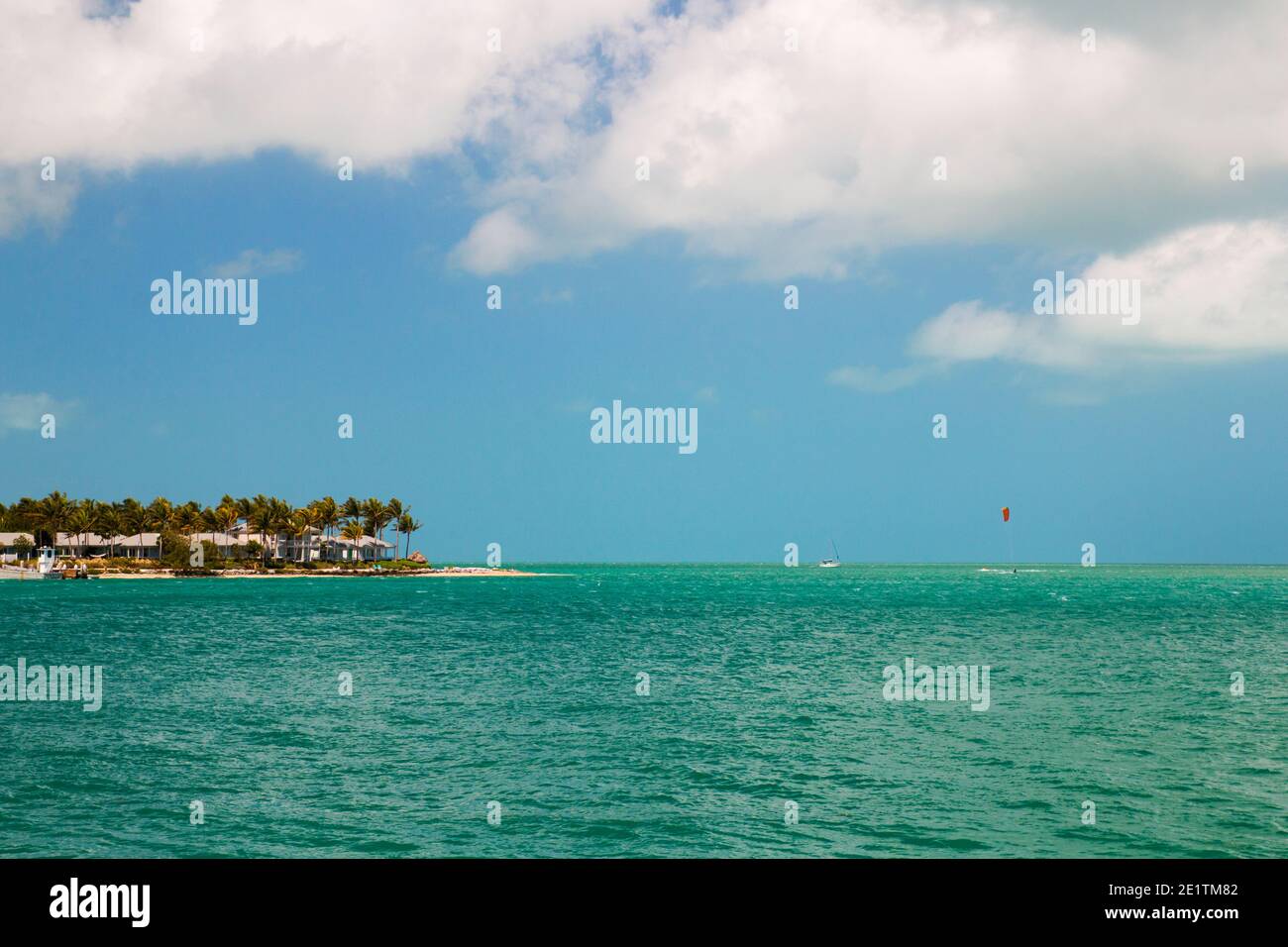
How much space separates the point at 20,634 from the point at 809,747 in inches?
2352

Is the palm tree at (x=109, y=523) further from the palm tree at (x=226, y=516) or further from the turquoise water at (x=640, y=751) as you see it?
the turquoise water at (x=640, y=751)

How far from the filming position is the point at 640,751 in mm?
27031

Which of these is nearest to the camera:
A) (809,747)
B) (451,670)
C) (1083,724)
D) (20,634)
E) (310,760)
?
(310,760)

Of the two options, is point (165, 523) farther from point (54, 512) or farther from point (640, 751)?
point (640, 751)

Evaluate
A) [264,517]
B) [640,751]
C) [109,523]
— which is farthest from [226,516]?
[640,751]

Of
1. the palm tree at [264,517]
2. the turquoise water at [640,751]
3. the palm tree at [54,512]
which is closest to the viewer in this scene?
the turquoise water at [640,751]

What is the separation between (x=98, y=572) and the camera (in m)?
173

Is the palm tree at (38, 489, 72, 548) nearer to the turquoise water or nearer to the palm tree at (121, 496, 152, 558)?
the palm tree at (121, 496, 152, 558)

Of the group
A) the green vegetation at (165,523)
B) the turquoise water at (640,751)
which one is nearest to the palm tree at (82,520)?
the green vegetation at (165,523)

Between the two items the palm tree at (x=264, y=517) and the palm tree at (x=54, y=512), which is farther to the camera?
the palm tree at (x=264, y=517)

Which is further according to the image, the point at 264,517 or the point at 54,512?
the point at 264,517

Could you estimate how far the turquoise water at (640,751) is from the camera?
18.8 metres
